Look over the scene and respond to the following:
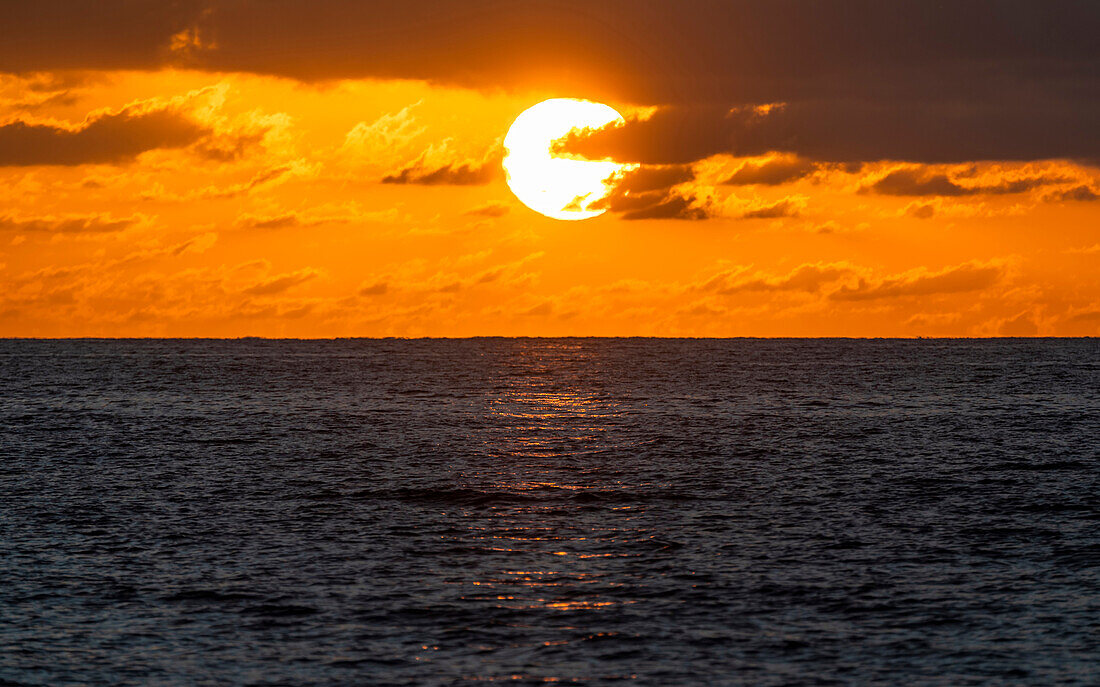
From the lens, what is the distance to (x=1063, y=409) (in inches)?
4626

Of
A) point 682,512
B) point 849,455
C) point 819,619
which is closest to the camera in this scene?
point 819,619

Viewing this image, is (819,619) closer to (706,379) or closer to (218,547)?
(218,547)

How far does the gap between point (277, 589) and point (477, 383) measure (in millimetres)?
144630

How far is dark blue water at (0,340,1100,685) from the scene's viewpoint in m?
28.8

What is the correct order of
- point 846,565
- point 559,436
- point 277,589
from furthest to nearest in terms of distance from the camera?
1. point 559,436
2. point 846,565
3. point 277,589

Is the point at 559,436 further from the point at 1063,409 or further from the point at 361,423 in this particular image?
the point at 1063,409

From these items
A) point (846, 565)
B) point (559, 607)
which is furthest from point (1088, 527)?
point (559, 607)

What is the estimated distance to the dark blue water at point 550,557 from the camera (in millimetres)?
28766

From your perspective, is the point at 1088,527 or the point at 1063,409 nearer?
the point at 1088,527

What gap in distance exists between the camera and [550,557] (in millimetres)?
41062

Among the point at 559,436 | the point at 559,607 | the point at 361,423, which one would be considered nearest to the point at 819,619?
the point at 559,607

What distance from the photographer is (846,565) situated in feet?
130

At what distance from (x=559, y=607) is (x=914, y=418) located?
3185 inches

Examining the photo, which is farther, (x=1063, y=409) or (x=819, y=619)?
(x=1063, y=409)
